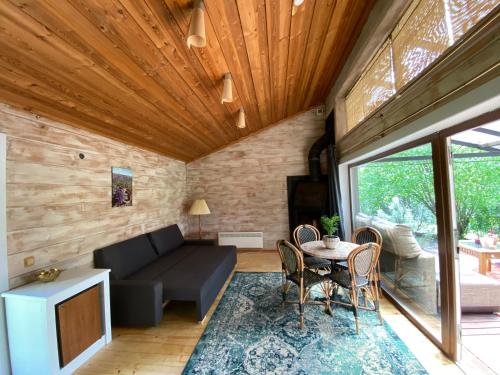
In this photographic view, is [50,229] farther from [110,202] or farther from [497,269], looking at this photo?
[497,269]

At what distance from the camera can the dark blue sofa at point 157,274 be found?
7.13 ft

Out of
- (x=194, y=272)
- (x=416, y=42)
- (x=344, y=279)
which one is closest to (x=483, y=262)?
(x=344, y=279)

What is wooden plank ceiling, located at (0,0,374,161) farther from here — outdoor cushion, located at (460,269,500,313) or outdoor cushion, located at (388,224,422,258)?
outdoor cushion, located at (460,269,500,313)

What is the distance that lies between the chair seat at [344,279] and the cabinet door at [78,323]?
244 centimetres

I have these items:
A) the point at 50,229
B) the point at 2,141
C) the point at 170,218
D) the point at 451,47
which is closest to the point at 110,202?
the point at 50,229

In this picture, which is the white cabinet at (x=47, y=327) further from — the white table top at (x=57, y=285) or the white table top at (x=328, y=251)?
the white table top at (x=328, y=251)

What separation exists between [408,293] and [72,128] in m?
4.29

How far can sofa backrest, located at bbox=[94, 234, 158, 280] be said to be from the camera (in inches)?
98.1

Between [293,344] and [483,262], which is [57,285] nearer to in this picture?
[293,344]

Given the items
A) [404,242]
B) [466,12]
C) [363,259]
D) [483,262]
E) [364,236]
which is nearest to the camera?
[466,12]

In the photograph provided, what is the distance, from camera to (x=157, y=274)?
2678 millimetres

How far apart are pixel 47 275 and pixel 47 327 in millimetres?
Result: 458

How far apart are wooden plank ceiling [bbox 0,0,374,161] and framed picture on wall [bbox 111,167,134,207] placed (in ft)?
1.57

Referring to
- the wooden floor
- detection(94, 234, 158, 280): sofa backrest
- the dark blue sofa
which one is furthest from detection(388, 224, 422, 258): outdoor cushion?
detection(94, 234, 158, 280): sofa backrest
